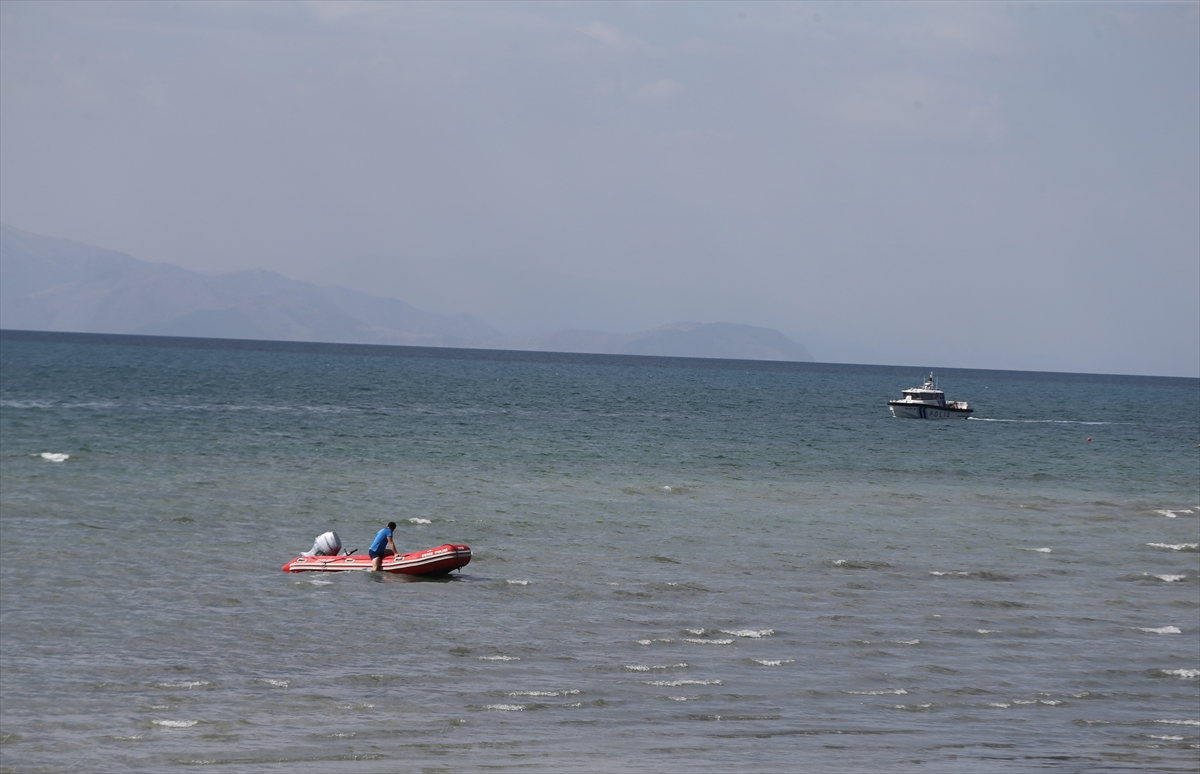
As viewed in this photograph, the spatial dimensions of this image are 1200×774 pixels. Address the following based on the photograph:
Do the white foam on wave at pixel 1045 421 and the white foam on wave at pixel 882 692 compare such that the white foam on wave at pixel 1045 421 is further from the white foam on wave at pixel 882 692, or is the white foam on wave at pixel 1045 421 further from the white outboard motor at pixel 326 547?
the white foam on wave at pixel 882 692

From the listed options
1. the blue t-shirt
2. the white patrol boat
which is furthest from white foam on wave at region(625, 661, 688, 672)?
the white patrol boat

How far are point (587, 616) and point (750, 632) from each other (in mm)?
3488

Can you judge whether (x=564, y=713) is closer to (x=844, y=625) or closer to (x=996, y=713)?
(x=996, y=713)

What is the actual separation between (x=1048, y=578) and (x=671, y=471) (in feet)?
86.3

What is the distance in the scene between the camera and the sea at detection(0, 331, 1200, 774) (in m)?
15.5

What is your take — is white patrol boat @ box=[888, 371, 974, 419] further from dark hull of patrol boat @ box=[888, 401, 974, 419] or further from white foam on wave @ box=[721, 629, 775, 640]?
white foam on wave @ box=[721, 629, 775, 640]

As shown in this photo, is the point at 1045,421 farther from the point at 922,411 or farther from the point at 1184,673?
the point at 1184,673

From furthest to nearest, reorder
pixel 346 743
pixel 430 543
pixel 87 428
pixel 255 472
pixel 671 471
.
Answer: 1. pixel 87 428
2. pixel 671 471
3. pixel 255 472
4. pixel 430 543
5. pixel 346 743

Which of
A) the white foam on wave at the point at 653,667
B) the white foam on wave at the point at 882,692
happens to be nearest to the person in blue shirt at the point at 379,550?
the white foam on wave at the point at 653,667

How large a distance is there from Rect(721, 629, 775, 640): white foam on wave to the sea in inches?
2.3

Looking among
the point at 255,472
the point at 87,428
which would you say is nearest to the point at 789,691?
the point at 255,472

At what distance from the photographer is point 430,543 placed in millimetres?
33031

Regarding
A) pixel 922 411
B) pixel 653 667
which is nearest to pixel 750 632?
pixel 653 667

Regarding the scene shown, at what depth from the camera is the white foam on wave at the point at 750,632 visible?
2208 centimetres
